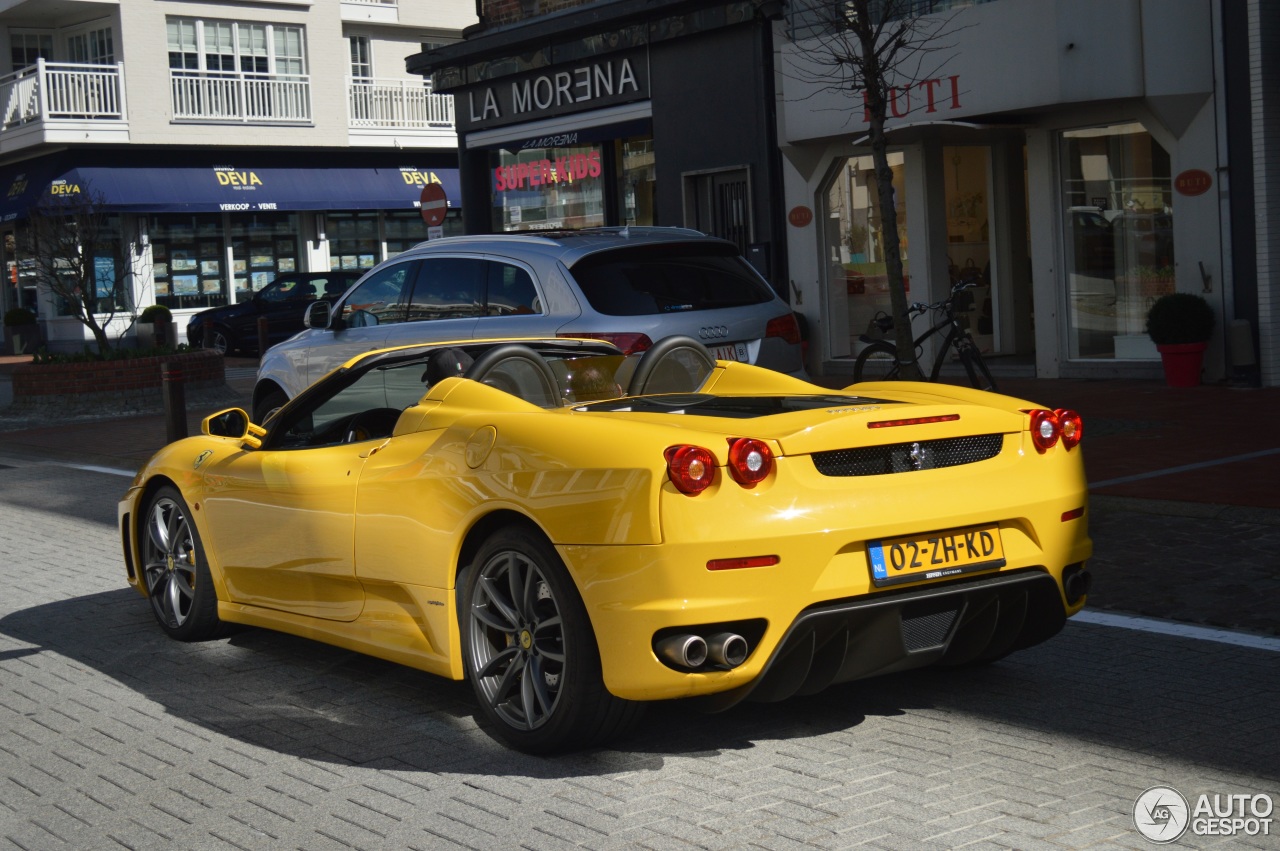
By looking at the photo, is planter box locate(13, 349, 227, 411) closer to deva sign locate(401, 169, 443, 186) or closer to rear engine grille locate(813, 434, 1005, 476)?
rear engine grille locate(813, 434, 1005, 476)

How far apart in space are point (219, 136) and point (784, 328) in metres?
31.6

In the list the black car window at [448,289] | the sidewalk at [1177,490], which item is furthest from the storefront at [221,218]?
the black car window at [448,289]

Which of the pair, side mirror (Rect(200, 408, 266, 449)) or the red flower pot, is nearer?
side mirror (Rect(200, 408, 266, 449))

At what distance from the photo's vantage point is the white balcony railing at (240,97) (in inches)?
1540

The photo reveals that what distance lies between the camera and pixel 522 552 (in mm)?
4820

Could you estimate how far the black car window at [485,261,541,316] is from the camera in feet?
35.5

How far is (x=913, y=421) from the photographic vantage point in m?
4.85

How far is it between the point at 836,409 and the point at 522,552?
3.59 feet

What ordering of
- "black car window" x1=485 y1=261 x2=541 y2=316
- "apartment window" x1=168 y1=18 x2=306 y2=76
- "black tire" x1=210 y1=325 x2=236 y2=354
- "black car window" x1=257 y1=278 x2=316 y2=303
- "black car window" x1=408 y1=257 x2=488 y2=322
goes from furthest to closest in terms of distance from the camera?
"apartment window" x1=168 y1=18 x2=306 y2=76
"black car window" x1=257 y1=278 x2=316 y2=303
"black tire" x1=210 y1=325 x2=236 y2=354
"black car window" x1=408 y1=257 x2=488 y2=322
"black car window" x1=485 y1=261 x2=541 y2=316

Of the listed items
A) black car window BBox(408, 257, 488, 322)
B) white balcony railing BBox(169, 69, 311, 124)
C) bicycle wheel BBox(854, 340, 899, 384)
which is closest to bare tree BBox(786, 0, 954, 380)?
bicycle wheel BBox(854, 340, 899, 384)

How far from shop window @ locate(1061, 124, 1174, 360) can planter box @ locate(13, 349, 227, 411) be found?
1101 centimetres

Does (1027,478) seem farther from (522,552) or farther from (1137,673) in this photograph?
(522,552)

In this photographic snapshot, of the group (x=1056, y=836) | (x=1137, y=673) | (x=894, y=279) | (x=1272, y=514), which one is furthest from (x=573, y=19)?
(x=1056, y=836)

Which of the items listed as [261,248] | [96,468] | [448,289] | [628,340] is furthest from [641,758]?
[261,248]
